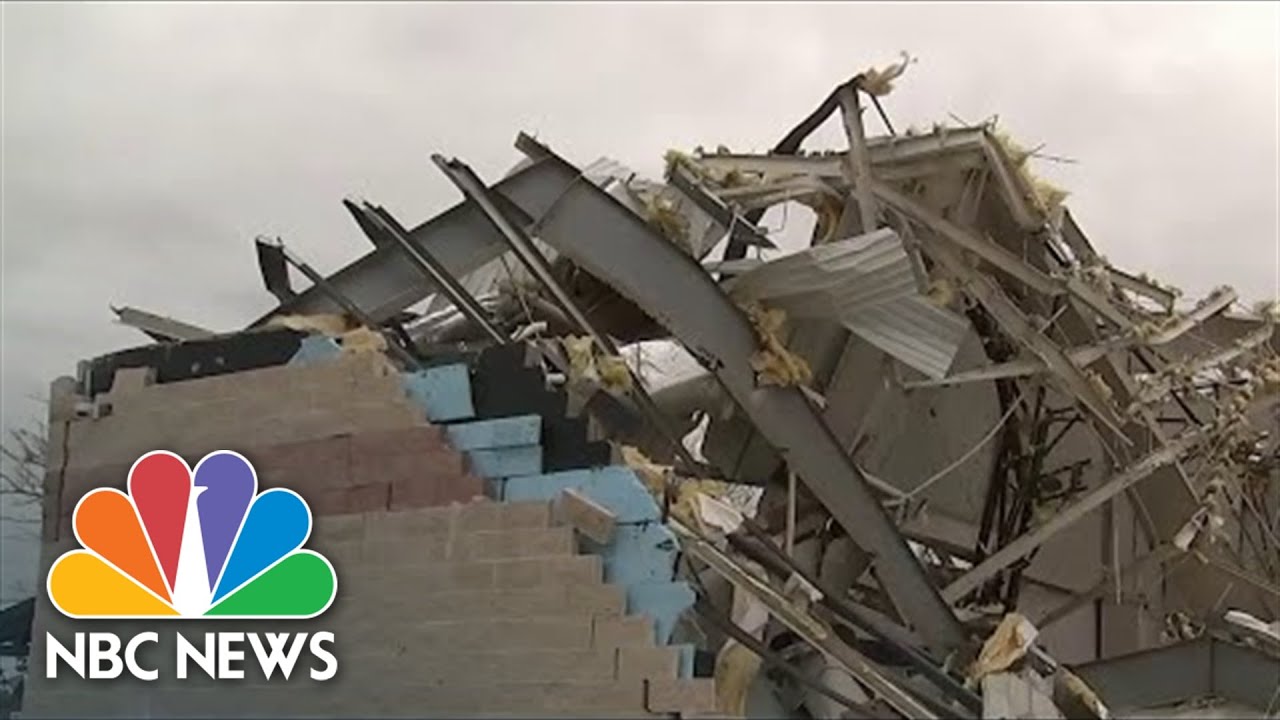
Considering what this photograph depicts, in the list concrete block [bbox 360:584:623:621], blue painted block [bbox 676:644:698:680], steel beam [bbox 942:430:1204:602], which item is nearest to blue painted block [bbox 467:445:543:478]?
concrete block [bbox 360:584:623:621]

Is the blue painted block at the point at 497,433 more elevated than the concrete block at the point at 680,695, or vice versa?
the blue painted block at the point at 497,433

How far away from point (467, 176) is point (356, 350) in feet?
3.47

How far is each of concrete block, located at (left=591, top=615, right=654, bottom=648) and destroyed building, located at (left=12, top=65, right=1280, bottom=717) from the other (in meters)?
0.02

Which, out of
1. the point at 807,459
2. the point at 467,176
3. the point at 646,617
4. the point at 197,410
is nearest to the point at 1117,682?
the point at 807,459

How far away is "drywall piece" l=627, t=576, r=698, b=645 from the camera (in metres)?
6.35

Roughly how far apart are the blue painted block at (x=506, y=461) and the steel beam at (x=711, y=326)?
0.95m

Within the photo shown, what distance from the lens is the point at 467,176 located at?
25.4ft

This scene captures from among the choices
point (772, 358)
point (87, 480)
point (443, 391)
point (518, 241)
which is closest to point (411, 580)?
point (443, 391)

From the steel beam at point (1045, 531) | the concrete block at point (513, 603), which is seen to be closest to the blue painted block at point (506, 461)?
the concrete block at point (513, 603)

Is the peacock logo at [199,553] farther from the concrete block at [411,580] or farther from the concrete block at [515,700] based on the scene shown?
the concrete block at [515,700]

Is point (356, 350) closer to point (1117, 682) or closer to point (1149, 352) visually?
point (1117, 682)

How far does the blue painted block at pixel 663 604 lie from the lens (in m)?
6.35

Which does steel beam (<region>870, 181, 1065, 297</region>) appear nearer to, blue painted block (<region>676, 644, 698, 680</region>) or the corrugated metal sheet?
the corrugated metal sheet

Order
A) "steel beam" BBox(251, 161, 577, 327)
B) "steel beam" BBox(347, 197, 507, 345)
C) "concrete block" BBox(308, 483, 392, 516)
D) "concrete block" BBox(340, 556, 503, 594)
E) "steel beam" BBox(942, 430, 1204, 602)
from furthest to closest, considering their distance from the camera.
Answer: "steel beam" BBox(942, 430, 1204, 602) → "steel beam" BBox(251, 161, 577, 327) → "steel beam" BBox(347, 197, 507, 345) → "concrete block" BBox(308, 483, 392, 516) → "concrete block" BBox(340, 556, 503, 594)
